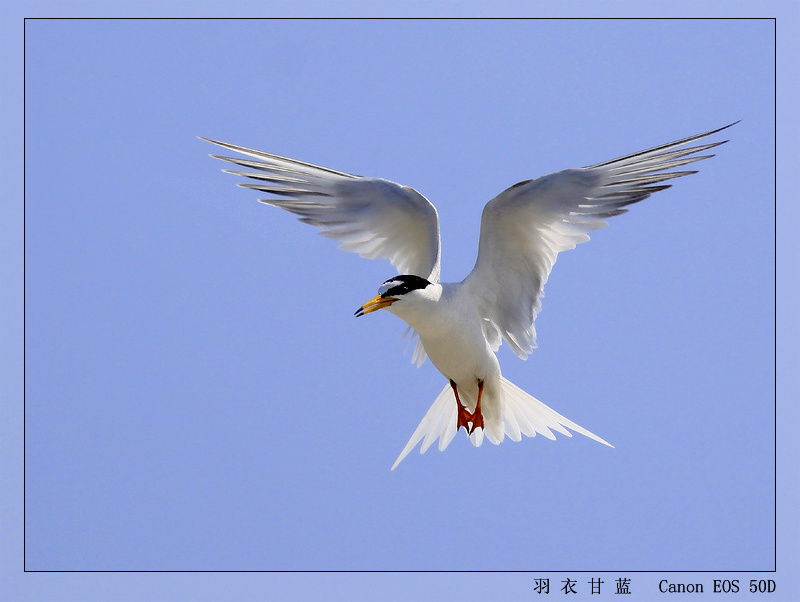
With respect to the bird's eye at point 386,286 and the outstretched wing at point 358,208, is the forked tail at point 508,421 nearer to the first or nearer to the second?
the outstretched wing at point 358,208

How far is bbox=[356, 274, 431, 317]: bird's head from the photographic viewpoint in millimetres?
6812

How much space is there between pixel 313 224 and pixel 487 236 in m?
1.20

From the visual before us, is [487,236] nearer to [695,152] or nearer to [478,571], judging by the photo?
[695,152]

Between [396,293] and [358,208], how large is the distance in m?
0.90

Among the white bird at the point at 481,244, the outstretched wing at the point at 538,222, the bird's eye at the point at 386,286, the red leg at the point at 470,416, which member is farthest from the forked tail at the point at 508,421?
the bird's eye at the point at 386,286

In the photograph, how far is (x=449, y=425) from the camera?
8023 millimetres

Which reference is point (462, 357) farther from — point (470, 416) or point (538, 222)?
point (538, 222)

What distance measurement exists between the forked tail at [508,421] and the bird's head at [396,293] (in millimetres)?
1189


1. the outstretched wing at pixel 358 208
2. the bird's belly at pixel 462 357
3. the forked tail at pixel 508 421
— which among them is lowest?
the forked tail at pixel 508 421

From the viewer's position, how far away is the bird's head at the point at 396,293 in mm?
6812

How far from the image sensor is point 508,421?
310 inches

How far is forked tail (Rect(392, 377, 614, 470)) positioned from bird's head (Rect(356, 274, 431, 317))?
1.19 m

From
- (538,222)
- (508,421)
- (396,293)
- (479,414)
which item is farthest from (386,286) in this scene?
(508,421)

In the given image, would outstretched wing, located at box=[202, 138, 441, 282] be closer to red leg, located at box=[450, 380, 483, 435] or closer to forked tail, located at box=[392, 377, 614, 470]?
red leg, located at box=[450, 380, 483, 435]
